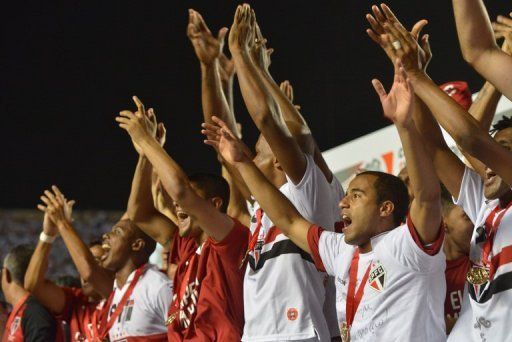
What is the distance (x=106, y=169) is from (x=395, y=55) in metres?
5.30

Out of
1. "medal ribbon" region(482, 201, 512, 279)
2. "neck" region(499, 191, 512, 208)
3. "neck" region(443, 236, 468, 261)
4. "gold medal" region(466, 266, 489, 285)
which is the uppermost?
"neck" region(499, 191, 512, 208)

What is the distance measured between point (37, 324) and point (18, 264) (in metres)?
0.54

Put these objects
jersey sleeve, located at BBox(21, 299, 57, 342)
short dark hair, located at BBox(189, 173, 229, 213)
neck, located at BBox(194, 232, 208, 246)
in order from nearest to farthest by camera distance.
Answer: short dark hair, located at BBox(189, 173, 229, 213)
neck, located at BBox(194, 232, 208, 246)
jersey sleeve, located at BBox(21, 299, 57, 342)

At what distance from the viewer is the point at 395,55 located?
107 inches

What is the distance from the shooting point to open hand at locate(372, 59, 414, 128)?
2.39m

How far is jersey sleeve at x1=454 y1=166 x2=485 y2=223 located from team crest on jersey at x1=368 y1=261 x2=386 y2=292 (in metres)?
0.34

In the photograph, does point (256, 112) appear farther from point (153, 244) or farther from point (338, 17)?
point (338, 17)

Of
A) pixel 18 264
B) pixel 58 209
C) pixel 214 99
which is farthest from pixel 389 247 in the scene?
pixel 18 264

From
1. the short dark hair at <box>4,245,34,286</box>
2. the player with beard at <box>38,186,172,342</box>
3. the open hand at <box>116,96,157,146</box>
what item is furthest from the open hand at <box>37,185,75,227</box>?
the open hand at <box>116,96,157,146</box>

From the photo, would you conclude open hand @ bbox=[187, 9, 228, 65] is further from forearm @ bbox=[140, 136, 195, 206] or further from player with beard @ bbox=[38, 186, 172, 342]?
player with beard @ bbox=[38, 186, 172, 342]

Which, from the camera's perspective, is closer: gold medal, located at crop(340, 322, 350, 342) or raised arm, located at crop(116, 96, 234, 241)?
gold medal, located at crop(340, 322, 350, 342)

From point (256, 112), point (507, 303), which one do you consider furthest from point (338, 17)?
point (507, 303)

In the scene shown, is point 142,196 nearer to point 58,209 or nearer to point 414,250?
point 58,209

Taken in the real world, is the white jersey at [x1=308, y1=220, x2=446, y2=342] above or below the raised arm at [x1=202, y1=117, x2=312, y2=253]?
below
